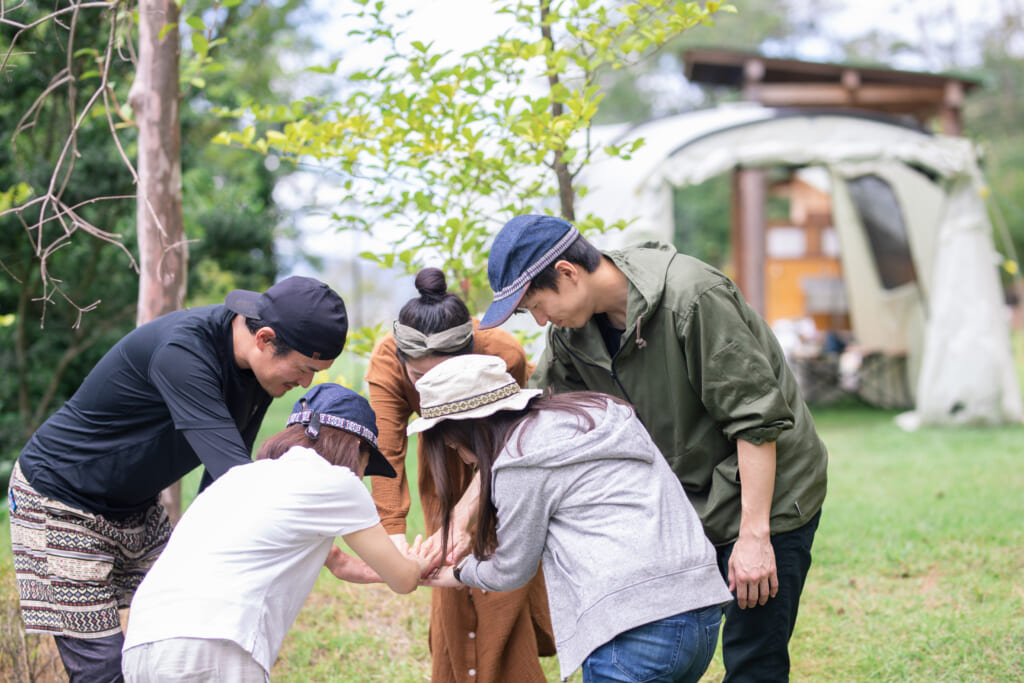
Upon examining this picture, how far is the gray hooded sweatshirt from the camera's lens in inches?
73.8

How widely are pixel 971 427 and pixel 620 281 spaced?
726 centimetres

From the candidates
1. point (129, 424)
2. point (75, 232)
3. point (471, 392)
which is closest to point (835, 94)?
point (75, 232)

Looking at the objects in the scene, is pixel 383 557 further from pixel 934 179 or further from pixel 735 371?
pixel 934 179

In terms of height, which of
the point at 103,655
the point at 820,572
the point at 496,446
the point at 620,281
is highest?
the point at 620,281

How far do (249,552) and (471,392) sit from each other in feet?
1.91

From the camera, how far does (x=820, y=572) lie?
4578 mm

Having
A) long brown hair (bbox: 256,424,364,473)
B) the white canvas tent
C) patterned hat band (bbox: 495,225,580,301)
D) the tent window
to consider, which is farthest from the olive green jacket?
the tent window

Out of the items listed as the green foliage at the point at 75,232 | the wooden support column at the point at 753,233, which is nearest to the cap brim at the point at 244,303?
the green foliage at the point at 75,232

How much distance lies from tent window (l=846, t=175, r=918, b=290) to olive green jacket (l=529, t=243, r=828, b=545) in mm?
9090

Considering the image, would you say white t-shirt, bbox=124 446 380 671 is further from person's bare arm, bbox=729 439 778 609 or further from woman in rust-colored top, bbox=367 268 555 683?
person's bare arm, bbox=729 439 778 609

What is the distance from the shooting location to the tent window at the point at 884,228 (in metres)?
10.8

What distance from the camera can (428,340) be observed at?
2.62m

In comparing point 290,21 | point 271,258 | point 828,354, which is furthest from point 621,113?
point 271,258

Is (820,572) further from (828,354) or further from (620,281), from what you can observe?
(828,354)
